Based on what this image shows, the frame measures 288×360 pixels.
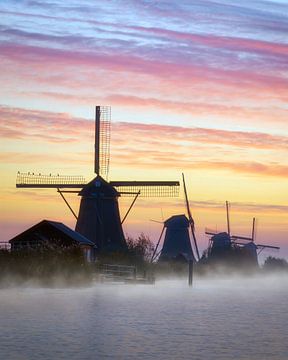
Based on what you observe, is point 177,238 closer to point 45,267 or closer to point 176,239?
point 176,239

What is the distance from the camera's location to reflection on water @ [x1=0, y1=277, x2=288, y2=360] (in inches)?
1300

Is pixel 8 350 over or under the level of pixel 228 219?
under

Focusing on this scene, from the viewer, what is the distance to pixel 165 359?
103ft

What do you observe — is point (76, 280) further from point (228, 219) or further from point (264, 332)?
point (228, 219)

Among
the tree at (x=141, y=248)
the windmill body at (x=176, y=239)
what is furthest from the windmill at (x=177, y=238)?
the tree at (x=141, y=248)

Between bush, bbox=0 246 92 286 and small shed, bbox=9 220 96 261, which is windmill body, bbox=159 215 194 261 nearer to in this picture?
small shed, bbox=9 220 96 261

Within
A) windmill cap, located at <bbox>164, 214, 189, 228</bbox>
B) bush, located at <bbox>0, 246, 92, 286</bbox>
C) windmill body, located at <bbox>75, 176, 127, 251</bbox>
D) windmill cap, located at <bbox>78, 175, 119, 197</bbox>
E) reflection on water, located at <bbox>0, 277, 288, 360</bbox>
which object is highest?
windmill cap, located at <bbox>164, 214, 189, 228</bbox>

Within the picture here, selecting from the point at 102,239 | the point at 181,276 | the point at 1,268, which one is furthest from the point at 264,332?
the point at 181,276

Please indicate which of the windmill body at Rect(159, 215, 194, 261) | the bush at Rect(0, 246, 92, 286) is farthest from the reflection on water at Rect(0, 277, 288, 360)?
the windmill body at Rect(159, 215, 194, 261)

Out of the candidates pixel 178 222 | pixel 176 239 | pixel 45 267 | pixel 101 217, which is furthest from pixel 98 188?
pixel 178 222

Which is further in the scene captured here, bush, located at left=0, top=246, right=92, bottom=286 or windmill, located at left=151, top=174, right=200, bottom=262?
windmill, located at left=151, top=174, right=200, bottom=262

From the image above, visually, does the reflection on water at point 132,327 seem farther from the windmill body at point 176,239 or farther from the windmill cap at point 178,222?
the windmill cap at point 178,222

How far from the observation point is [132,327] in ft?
136

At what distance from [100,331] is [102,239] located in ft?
129
